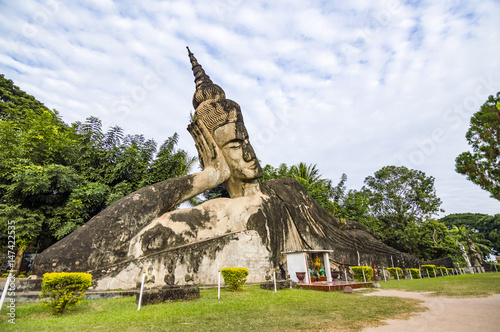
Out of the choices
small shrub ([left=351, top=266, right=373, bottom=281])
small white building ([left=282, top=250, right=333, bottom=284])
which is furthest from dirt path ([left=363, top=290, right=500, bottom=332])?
small shrub ([left=351, top=266, right=373, bottom=281])

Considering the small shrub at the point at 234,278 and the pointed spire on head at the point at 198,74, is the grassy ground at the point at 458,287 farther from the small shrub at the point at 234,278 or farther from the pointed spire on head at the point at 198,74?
the pointed spire on head at the point at 198,74

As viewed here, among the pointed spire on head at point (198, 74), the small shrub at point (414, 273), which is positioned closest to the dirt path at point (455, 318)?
the small shrub at point (414, 273)

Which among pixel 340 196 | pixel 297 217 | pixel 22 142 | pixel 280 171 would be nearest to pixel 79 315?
pixel 297 217

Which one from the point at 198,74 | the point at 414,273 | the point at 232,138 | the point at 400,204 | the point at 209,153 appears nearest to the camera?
the point at 209,153

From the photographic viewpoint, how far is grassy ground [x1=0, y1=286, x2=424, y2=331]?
377cm

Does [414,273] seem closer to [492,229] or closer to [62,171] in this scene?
[62,171]

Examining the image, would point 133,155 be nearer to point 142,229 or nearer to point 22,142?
point 22,142

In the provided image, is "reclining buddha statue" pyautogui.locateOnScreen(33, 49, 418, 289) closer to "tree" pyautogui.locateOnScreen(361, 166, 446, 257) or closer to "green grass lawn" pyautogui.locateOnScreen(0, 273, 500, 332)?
"green grass lawn" pyautogui.locateOnScreen(0, 273, 500, 332)

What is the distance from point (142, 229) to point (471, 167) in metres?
13.0

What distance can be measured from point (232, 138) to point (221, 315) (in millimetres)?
8212

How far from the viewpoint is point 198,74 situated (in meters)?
13.7

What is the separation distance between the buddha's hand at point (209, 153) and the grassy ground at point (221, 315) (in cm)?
612

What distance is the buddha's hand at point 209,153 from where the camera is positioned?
11547 millimetres

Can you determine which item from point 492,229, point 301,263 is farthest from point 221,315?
point 492,229
